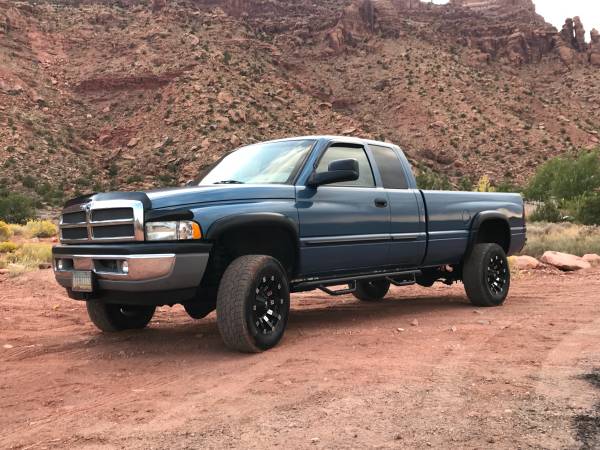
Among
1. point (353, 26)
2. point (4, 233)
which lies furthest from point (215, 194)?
point (353, 26)

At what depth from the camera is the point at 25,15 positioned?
5525 centimetres

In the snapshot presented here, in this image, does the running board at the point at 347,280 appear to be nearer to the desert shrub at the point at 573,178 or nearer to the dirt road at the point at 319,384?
the dirt road at the point at 319,384

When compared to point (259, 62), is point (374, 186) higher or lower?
lower

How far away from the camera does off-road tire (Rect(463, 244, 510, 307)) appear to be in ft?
26.2

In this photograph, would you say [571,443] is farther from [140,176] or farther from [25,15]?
[25,15]

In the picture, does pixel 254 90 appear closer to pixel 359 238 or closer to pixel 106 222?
pixel 359 238

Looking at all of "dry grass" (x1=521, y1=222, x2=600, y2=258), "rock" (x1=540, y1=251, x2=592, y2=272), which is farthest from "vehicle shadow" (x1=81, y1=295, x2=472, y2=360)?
"dry grass" (x1=521, y1=222, x2=600, y2=258)

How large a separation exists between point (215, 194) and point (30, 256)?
35.4 feet

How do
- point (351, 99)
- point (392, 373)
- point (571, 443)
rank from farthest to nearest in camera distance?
point (351, 99)
point (392, 373)
point (571, 443)

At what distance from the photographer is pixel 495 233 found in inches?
350

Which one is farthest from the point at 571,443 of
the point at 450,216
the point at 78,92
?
the point at 78,92

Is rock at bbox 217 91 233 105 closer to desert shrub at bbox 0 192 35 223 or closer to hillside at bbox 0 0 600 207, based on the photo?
hillside at bbox 0 0 600 207

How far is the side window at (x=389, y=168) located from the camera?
7.15 metres

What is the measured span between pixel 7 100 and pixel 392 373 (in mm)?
45961
